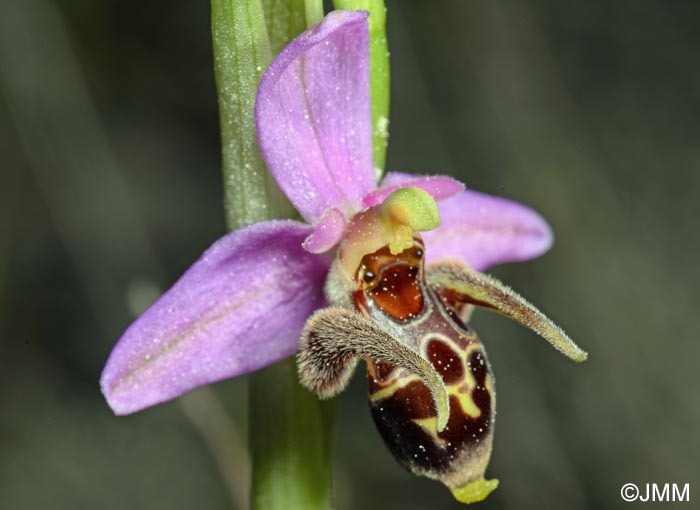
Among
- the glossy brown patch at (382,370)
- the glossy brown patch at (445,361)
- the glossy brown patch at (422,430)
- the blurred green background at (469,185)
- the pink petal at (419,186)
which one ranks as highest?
the pink petal at (419,186)

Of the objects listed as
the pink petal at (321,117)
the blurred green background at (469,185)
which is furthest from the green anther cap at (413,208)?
the blurred green background at (469,185)

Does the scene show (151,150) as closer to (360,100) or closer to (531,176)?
(531,176)

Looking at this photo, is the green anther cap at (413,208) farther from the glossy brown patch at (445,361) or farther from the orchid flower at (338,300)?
the glossy brown patch at (445,361)

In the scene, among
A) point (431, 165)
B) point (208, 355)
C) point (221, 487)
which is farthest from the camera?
point (431, 165)

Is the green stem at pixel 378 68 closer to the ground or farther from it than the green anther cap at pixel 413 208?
farther from it

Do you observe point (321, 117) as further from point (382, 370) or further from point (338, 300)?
point (382, 370)

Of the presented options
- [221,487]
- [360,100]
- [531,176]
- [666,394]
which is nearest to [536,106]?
[531,176]
